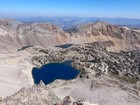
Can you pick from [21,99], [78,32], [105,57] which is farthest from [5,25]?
[21,99]

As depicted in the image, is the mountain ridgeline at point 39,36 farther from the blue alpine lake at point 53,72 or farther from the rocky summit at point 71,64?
the blue alpine lake at point 53,72

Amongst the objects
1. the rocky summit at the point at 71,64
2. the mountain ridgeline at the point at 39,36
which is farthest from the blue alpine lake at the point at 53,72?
the mountain ridgeline at the point at 39,36

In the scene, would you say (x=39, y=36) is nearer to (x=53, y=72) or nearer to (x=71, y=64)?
(x=71, y=64)

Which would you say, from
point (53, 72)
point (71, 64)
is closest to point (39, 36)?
point (71, 64)

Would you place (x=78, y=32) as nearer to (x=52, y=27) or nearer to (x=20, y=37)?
(x=52, y=27)

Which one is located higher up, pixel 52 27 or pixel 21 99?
pixel 21 99
